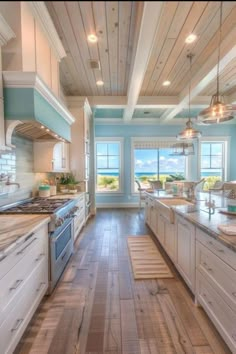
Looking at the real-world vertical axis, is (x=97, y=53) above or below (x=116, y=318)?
above

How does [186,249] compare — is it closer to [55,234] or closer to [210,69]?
[55,234]

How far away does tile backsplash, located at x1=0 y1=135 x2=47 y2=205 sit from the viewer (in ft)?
8.04

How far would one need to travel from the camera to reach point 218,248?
1584 millimetres

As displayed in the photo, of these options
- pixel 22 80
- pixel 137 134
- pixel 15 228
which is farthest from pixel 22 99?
pixel 137 134

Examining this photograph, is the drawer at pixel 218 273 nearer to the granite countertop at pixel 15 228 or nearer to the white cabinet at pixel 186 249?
the white cabinet at pixel 186 249

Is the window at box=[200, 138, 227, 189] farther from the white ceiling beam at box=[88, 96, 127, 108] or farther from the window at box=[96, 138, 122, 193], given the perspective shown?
the white ceiling beam at box=[88, 96, 127, 108]

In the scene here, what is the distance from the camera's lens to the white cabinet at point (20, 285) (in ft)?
4.46

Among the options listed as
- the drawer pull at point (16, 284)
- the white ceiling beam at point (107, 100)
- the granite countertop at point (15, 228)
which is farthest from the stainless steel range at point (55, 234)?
the white ceiling beam at point (107, 100)

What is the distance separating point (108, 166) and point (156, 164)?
5.79 feet

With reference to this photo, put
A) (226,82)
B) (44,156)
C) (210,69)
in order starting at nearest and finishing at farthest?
(44,156), (210,69), (226,82)

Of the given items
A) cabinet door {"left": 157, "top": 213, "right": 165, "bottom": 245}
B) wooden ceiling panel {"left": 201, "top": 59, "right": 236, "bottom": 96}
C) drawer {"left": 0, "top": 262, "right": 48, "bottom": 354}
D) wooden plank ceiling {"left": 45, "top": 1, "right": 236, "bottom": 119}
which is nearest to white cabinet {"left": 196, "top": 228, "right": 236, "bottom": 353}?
cabinet door {"left": 157, "top": 213, "right": 165, "bottom": 245}

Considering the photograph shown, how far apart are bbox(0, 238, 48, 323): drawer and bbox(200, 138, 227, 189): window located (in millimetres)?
7091

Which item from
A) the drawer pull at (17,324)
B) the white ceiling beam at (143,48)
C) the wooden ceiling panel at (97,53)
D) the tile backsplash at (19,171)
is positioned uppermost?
the wooden ceiling panel at (97,53)

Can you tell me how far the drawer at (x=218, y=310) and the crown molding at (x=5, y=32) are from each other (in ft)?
9.12
